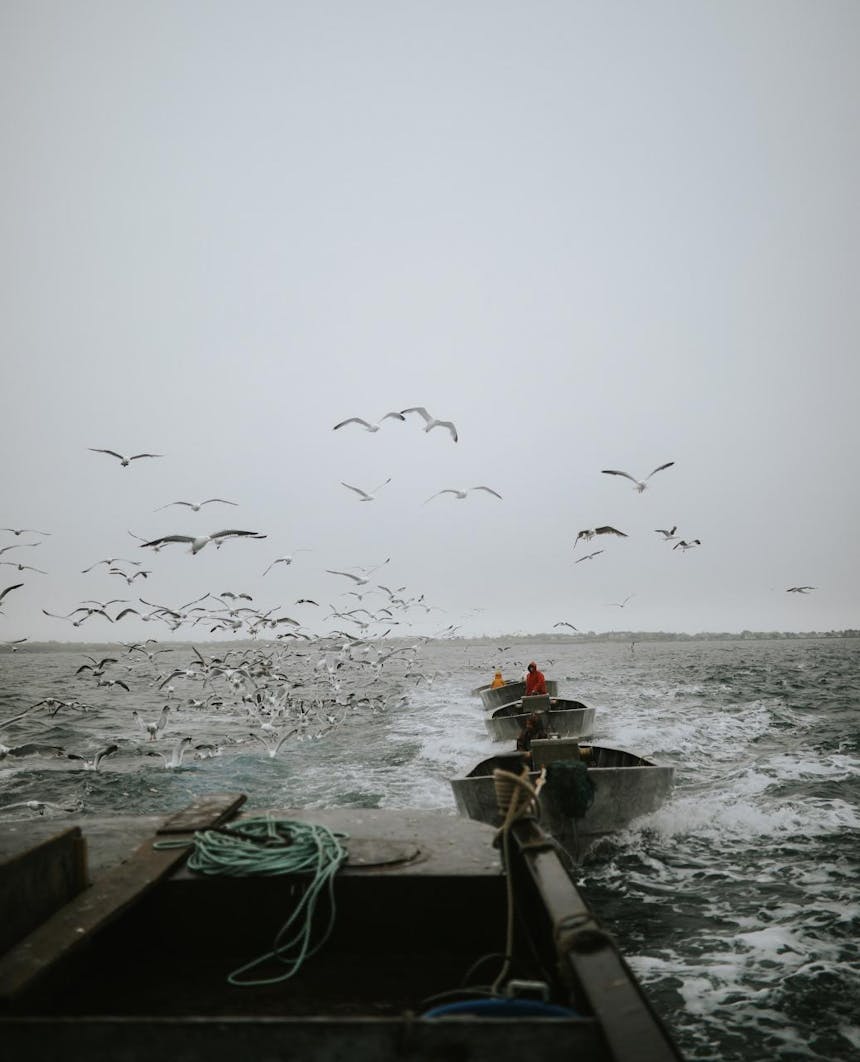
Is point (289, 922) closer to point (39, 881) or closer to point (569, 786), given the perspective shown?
point (39, 881)

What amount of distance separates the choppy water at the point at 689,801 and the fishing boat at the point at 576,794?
47 centimetres

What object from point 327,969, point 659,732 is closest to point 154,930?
point 327,969

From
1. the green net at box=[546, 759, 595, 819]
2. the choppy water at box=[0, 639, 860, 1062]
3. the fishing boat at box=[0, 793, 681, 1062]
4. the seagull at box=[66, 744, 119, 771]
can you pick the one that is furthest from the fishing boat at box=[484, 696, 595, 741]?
the fishing boat at box=[0, 793, 681, 1062]

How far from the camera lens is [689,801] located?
1239 cm

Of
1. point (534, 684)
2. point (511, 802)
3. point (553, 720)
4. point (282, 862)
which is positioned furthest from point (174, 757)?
point (511, 802)

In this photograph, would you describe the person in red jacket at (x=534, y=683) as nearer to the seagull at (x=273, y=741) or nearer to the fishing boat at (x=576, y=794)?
the seagull at (x=273, y=741)

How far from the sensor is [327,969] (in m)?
3.96

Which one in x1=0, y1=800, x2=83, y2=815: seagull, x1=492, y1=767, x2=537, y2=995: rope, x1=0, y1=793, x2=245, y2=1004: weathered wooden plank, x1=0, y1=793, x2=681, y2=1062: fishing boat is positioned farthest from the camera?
x1=0, y1=800, x2=83, y2=815: seagull

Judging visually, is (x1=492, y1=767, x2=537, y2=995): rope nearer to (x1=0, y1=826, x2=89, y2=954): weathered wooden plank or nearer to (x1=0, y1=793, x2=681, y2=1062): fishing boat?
(x1=0, y1=793, x2=681, y2=1062): fishing boat

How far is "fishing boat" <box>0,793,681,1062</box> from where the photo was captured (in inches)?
121

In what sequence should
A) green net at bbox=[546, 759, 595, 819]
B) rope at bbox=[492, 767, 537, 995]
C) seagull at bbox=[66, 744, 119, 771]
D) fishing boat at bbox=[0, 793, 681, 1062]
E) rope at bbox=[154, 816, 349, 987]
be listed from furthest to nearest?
seagull at bbox=[66, 744, 119, 771] → green net at bbox=[546, 759, 595, 819] → rope at bbox=[492, 767, 537, 995] → rope at bbox=[154, 816, 349, 987] → fishing boat at bbox=[0, 793, 681, 1062]

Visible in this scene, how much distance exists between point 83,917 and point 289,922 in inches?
46.6

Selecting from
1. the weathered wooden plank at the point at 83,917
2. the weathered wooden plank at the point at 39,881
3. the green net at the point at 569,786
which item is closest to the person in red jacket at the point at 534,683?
the green net at the point at 569,786

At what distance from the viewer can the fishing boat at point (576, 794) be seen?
28.9ft
